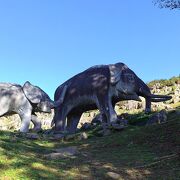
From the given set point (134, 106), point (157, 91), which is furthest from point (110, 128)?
point (157, 91)

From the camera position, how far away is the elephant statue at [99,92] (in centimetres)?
2242

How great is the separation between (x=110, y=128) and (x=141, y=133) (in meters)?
3.06

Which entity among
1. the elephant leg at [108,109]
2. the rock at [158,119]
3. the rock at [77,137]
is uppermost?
the elephant leg at [108,109]

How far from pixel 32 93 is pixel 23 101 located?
636 mm

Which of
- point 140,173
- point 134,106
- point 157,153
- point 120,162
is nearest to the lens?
point 140,173

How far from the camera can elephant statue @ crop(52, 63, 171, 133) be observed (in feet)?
73.6

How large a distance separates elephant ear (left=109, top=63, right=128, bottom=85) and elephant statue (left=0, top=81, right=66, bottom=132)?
348cm

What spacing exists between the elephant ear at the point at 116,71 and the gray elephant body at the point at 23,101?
3.51 metres

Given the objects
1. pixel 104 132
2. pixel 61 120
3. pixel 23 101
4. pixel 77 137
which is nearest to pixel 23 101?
pixel 23 101

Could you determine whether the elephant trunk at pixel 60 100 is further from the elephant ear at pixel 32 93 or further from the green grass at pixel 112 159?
the green grass at pixel 112 159

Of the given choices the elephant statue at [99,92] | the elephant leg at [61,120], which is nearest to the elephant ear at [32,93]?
the elephant statue at [99,92]

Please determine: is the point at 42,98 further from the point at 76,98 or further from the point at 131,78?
the point at 131,78

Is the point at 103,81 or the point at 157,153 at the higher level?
the point at 103,81

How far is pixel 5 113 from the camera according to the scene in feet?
72.5
